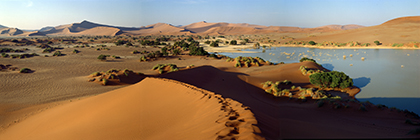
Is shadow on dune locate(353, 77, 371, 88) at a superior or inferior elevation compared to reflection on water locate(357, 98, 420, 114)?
superior

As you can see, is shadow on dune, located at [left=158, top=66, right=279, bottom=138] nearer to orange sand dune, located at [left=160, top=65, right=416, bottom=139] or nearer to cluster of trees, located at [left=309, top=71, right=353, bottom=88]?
orange sand dune, located at [left=160, top=65, right=416, bottom=139]

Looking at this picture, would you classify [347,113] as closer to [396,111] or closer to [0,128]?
[396,111]

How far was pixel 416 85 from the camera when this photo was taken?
12.9 metres

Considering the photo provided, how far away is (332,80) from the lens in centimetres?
1202

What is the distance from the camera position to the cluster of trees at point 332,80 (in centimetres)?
1182

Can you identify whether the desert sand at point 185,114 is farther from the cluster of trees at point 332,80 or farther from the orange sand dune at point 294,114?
the cluster of trees at point 332,80

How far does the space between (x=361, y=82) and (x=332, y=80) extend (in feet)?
12.5

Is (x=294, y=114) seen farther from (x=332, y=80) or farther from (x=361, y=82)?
(x=361, y=82)

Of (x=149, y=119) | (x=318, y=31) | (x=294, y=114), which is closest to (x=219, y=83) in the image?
(x=294, y=114)

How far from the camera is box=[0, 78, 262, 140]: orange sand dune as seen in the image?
437 centimetres

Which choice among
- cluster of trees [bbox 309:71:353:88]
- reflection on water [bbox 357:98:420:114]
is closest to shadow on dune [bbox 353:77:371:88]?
cluster of trees [bbox 309:71:353:88]

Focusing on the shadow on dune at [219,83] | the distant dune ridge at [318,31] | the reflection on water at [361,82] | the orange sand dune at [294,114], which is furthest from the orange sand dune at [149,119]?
the distant dune ridge at [318,31]

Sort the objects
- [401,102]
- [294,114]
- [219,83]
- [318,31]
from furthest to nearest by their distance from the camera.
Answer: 1. [318,31]
2. [219,83]
3. [401,102]
4. [294,114]

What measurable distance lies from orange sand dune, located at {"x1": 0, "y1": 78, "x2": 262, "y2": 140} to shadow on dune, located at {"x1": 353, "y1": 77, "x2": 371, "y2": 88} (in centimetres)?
1169
